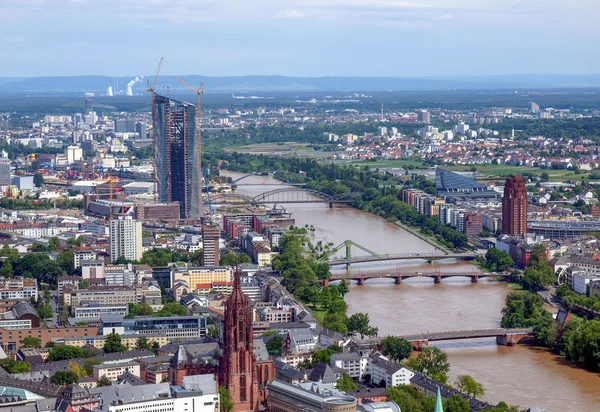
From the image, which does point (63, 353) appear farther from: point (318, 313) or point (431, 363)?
point (318, 313)

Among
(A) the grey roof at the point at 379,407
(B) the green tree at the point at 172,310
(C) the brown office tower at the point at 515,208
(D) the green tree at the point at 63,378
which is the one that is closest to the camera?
(A) the grey roof at the point at 379,407

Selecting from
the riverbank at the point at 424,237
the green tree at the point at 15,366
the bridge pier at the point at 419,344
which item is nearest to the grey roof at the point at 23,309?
the green tree at the point at 15,366

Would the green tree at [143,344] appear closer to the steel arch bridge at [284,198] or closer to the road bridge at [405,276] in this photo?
the road bridge at [405,276]

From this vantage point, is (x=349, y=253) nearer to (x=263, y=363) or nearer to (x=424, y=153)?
(x=263, y=363)

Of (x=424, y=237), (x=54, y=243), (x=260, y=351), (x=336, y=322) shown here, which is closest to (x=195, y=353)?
(x=260, y=351)

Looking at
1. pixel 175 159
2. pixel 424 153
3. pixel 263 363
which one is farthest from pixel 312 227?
pixel 424 153

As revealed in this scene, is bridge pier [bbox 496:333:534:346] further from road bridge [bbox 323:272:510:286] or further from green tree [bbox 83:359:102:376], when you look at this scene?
green tree [bbox 83:359:102:376]
